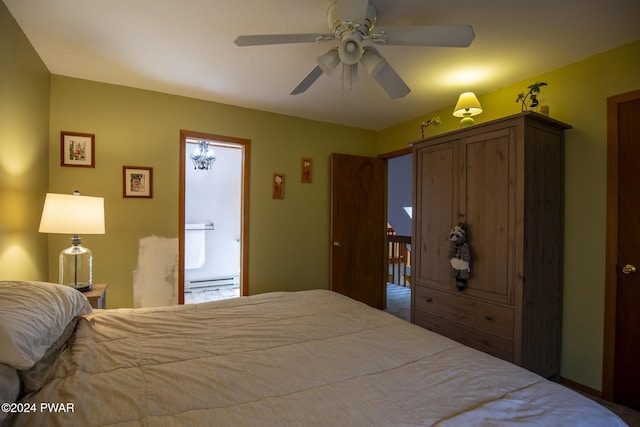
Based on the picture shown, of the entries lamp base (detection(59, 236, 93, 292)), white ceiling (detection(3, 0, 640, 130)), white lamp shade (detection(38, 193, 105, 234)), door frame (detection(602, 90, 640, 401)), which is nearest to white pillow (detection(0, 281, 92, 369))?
white lamp shade (detection(38, 193, 105, 234))

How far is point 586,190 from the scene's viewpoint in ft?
7.32

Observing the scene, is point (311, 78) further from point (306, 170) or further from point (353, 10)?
point (306, 170)

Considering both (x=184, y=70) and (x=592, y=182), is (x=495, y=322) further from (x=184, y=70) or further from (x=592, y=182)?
(x=184, y=70)

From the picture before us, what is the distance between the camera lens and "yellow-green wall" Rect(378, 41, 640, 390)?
213cm

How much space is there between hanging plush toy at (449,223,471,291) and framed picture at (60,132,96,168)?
3188 mm

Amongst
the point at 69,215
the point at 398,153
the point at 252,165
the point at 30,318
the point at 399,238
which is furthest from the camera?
the point at 399,238

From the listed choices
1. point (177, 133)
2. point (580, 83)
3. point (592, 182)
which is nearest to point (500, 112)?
point (580, 83)

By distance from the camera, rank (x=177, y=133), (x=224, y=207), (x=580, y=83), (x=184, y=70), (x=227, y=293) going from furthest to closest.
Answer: (x=224, y=207) → (x=227, y=293) → (x=177, y=133) → (x=184, y=70) → (x=580, y=83)

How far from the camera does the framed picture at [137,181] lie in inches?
110

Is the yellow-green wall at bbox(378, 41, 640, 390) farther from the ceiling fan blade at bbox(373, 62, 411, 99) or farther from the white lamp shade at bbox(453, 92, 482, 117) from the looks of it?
the ceiling fan blade at bbox(373, 62, 411, 99)

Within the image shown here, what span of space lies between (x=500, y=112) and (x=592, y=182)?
0.95 meters

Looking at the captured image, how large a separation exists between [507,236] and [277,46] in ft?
6.97

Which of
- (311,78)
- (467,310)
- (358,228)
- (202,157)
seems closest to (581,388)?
(467,310)

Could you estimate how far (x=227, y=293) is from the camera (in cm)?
472
